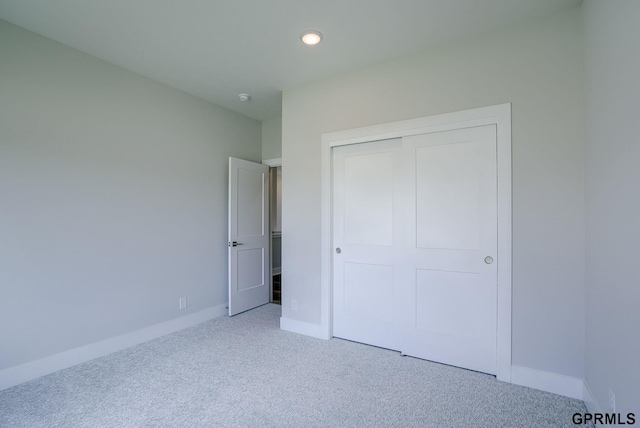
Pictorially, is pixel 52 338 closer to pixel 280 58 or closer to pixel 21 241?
pixel 21 241

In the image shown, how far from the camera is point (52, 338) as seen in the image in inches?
101

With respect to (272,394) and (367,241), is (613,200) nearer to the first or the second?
(367,241)

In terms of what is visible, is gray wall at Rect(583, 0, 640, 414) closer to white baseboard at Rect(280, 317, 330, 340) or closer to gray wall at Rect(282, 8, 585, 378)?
Answer: gray wall at Rect(282, 8, 585, 378)

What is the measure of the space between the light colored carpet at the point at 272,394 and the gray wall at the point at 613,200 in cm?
58

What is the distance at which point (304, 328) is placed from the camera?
3.39m

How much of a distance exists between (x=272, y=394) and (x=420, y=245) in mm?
1687

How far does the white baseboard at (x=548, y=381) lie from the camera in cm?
214

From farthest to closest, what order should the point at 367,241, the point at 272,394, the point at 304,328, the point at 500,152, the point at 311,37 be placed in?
the point at 304,328 < the point at 367,241 < the point at 311,37 < the point at 500,152 < the point at 272,394

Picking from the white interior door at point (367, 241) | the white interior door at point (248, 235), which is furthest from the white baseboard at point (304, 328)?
the white interior door at point (248, 235)

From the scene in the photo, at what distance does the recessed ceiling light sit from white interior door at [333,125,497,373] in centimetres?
102

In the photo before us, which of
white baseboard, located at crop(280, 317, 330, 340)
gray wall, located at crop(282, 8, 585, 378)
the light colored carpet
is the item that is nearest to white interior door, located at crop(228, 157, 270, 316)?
white baseboard, located at crop(280, 317, 330, 340)

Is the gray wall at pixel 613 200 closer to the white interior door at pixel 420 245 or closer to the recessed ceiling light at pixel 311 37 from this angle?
the white interior door at pixel 420 245

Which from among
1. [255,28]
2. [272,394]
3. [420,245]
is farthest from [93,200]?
[420,245]

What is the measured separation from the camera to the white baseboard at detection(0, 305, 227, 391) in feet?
7.72
